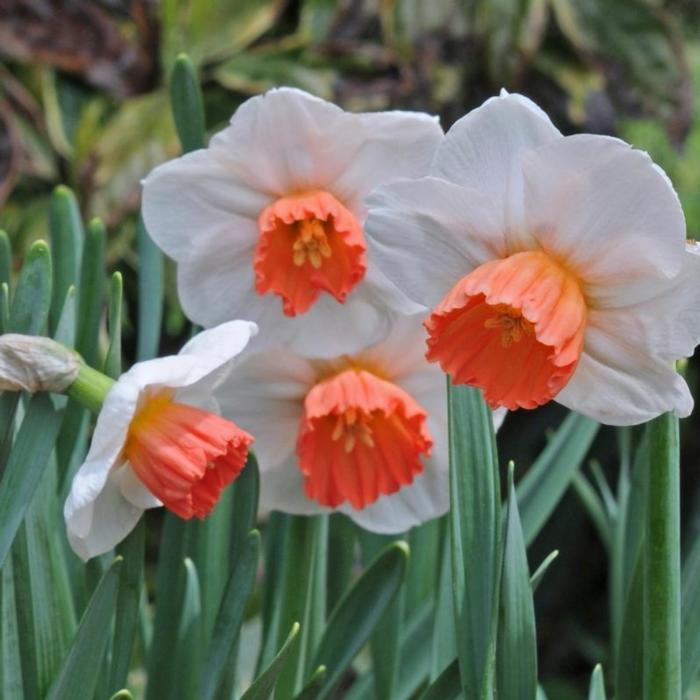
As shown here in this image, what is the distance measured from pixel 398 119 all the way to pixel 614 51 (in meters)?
1.60

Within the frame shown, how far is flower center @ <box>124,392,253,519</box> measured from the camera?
20.4 inches

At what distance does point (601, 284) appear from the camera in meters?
0.52

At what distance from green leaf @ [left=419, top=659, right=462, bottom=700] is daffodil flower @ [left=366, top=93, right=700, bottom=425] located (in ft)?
0.51

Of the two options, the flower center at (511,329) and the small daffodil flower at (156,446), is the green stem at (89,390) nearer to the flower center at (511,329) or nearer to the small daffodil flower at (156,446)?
the small daffodil flower at (156,446)

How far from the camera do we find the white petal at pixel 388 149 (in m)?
0.60

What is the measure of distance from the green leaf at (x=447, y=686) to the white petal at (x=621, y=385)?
152mm

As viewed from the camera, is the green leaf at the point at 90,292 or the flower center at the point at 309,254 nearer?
the flower center at the point at 309,254

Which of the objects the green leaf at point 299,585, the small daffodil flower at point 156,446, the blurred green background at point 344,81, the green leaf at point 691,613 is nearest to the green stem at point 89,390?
the small daffodil flower at point 156,446

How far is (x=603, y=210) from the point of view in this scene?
50 cm

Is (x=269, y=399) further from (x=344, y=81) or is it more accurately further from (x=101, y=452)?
(x=344, y=81)

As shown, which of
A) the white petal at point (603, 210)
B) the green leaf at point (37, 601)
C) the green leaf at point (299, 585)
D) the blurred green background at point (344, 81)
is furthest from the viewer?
the blurred green background at point (344, 81)

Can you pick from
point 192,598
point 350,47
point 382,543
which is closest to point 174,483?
point 192,598

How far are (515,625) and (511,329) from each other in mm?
147

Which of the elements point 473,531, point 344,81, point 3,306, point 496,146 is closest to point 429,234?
point 496,146
